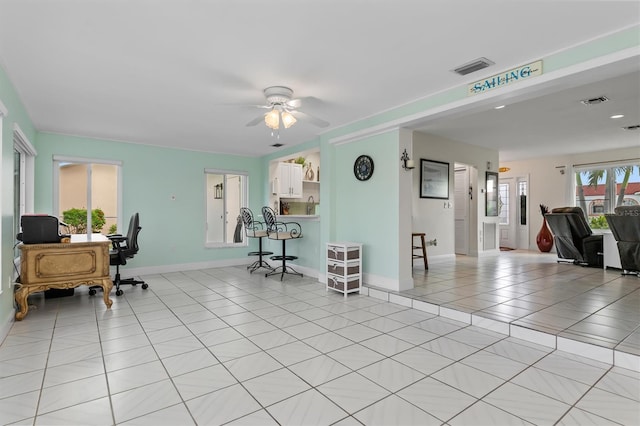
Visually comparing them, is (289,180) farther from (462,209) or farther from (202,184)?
(462,209)

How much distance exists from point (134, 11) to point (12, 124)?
2347 millimetres

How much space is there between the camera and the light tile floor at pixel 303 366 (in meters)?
1.90

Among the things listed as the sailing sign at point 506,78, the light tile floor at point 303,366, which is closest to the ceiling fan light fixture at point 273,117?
the sailing sign at point 506,78

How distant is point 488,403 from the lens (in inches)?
78.1

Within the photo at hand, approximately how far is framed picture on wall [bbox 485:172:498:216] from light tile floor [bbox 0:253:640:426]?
3687mm

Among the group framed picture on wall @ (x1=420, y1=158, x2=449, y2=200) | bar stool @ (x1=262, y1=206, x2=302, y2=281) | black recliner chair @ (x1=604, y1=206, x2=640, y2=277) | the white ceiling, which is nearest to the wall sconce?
the white ceiling

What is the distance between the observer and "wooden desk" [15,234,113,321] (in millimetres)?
3625

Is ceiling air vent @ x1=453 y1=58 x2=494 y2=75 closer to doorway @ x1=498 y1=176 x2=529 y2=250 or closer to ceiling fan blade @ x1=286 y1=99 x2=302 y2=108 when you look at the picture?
ceiling fan blade @ x1=286 y1=99 x2=302 y2=108

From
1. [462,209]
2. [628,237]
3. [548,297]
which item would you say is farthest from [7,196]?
[628,237]

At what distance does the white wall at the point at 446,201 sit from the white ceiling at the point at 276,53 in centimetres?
170

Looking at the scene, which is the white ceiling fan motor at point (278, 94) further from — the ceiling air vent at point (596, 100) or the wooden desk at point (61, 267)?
the ceiling air vent at point (596, 100)

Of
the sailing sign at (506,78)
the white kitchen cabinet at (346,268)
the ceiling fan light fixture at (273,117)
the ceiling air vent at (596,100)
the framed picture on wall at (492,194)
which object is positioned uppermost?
the ceiling air vent at (596,100)

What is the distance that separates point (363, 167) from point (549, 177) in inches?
258

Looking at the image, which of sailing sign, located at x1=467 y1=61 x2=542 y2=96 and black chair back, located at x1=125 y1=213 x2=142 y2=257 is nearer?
sailing sign, located at x1=467 y1=61 x2=542 y2=96
